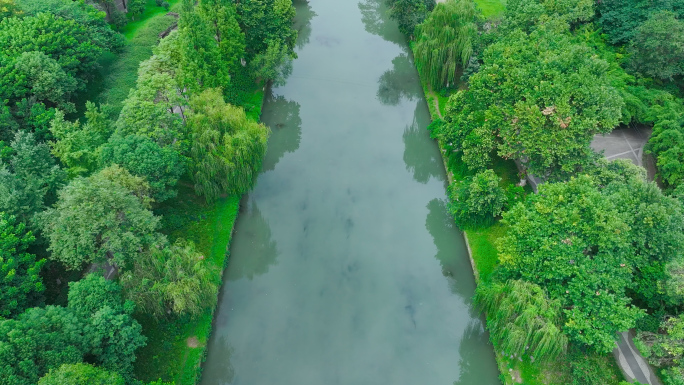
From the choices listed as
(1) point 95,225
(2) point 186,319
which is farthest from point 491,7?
(1) point 95,225

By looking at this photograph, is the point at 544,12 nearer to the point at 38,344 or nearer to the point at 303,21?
the point at 303,21

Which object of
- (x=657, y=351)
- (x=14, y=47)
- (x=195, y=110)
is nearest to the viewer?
(x=657, y=351)

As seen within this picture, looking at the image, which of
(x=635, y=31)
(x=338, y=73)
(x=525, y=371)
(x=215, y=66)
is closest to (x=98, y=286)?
(x=215, y=66)

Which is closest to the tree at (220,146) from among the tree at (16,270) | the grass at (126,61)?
the tree at (16,270)

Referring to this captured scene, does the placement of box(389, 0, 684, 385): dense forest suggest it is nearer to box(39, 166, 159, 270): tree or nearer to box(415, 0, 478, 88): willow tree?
box(415, 0, 478, 88): willow tree

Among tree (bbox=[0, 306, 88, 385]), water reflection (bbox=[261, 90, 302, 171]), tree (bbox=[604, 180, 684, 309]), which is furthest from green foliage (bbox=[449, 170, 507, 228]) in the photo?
tree (bbox=[0, 306, 88, 385])

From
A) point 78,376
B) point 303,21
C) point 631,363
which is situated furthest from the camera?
point 303,21

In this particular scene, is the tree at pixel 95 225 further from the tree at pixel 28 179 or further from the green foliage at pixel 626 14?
the green foliage at pixel 626 14

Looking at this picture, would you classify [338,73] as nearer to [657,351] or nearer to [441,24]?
[441,24]
